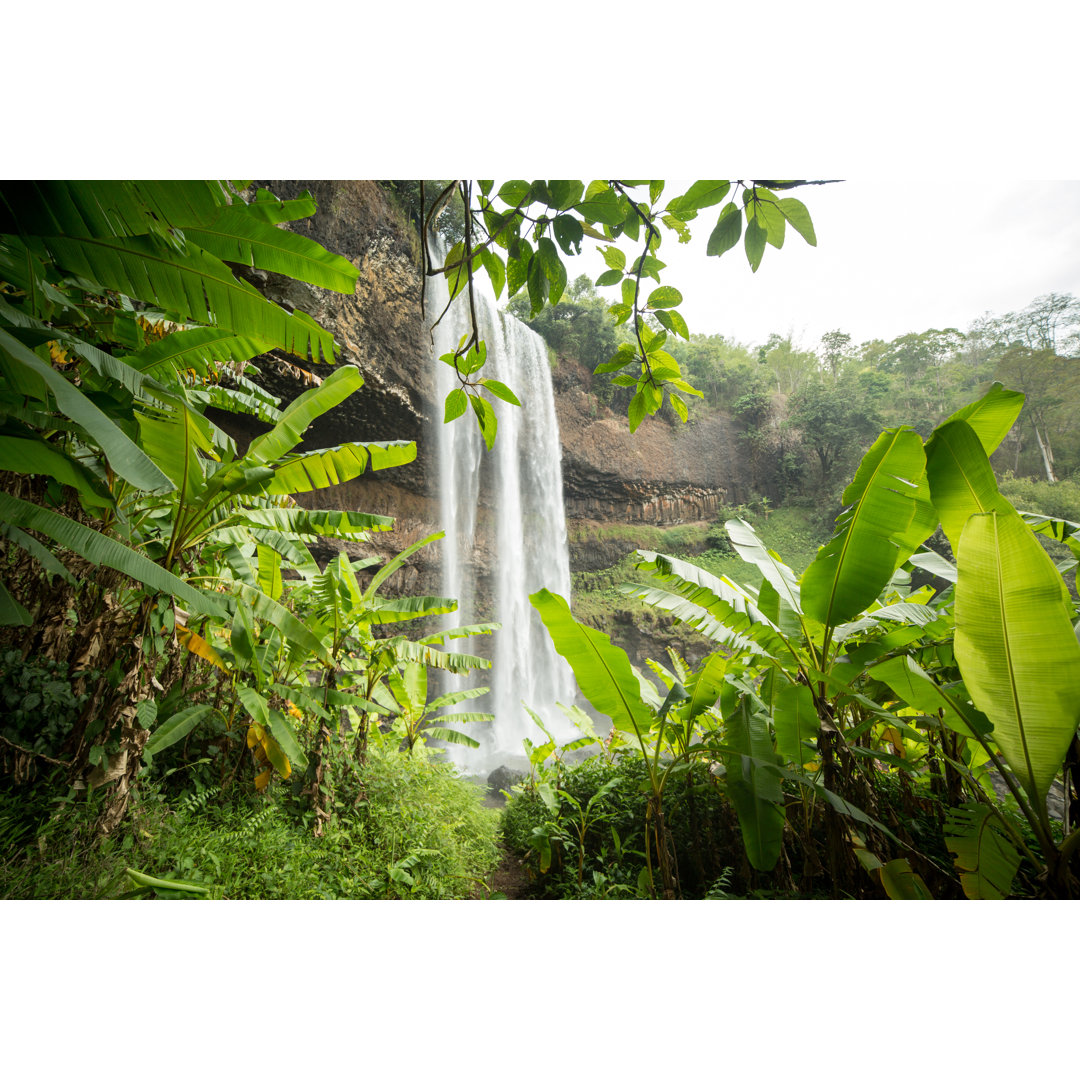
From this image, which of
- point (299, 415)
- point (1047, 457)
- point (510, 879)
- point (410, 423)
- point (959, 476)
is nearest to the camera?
point (959, 476)

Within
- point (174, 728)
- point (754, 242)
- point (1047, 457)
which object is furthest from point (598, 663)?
point (1047, 457)

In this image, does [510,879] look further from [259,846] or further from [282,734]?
[282,734]

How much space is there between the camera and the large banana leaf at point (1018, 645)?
0.95 meters

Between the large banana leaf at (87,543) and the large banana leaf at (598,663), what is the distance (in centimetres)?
90

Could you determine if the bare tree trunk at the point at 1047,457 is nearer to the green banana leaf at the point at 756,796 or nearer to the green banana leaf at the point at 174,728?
the green banana leaf at the point at 756,796

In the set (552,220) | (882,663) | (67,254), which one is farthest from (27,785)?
(882,663)

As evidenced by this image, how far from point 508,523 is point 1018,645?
881cm

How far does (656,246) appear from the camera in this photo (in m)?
1.13

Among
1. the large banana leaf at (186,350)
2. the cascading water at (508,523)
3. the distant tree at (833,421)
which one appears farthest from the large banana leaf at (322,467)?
the distant tree at (833,421)

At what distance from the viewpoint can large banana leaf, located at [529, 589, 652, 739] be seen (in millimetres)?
1403

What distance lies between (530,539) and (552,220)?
29.9 feet

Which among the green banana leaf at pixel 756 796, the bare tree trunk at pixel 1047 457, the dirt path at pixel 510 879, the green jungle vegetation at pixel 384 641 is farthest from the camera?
the bare tree trunk at pixel 1047 457

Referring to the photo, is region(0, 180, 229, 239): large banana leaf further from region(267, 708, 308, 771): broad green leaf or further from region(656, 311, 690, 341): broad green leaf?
region(267, 708, 308, 771): broad green leaf

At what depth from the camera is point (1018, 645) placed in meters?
0.98
